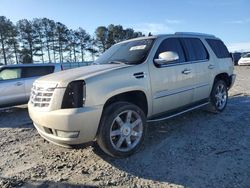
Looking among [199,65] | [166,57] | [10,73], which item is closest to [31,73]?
[10,73]

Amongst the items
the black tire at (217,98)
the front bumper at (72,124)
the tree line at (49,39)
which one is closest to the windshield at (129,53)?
the front bumper at (72,124)

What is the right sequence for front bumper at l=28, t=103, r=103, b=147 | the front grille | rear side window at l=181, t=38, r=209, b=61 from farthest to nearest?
rear side window at l=181, t=38, r=209, b=61 < the front grille < front bumper at l=28, t=103, r=103, b=147

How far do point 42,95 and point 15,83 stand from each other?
18.3ft

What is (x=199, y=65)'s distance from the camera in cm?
655

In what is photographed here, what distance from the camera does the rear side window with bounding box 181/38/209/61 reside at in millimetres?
6398

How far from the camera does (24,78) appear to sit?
1008 centimetres

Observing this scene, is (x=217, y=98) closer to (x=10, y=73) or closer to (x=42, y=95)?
(x=42, y=95)

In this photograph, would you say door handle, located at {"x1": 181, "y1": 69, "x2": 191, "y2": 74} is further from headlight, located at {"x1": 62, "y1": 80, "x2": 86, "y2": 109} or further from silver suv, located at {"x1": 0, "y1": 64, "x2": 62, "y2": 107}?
silver suv, located at {"x1": 0, "y1": 64, "x2": 62, "y2": 107}

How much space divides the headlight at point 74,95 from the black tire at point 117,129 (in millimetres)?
459

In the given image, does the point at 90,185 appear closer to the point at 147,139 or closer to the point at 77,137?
the point at 77,137

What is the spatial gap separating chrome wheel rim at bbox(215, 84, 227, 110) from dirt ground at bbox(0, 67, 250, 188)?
0.86 m

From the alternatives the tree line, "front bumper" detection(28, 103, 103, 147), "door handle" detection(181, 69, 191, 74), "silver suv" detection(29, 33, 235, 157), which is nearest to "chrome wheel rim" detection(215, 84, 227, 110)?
"silver suv" detection(29, 33, 235, 157)

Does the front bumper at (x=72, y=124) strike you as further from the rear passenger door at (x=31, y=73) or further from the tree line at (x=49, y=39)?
the tree line at (x=49, y=39)

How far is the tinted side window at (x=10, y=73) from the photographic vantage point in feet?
32.1
